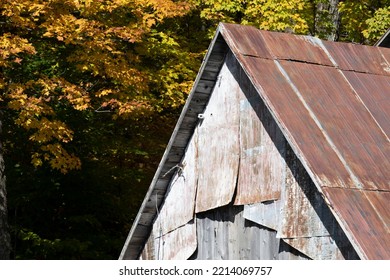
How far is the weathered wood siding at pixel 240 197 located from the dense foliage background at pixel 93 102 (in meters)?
9.52

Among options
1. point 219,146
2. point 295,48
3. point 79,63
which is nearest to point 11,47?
point 79,63

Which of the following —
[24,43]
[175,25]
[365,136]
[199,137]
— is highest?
[365,136]

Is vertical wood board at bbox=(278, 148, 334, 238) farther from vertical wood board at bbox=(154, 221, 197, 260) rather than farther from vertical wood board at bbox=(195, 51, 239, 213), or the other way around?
vertical wood board at bbox=(154, 221, 197, 260)

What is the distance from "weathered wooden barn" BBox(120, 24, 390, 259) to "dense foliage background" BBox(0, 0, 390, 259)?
959 cm

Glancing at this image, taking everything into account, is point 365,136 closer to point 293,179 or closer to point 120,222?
point 293,179

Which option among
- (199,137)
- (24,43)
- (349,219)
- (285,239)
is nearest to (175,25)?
(24,43)

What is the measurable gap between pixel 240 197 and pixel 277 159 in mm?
963

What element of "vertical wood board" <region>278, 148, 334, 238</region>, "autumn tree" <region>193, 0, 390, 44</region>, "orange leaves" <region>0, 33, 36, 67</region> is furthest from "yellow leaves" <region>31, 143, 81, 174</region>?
"vertical wood board" <region>278, 148, 334, 238</region>

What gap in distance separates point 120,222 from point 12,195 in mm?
3314

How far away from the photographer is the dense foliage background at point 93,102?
2325 centimetres

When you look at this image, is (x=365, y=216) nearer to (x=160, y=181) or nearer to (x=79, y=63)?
(x=160, y=181)

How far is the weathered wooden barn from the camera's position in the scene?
9312 mm

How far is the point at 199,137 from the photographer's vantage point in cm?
1267

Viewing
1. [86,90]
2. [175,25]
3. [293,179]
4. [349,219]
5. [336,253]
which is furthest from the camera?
[175,25]
